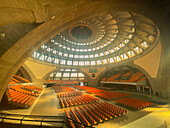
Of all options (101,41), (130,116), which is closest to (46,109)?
(130,116)

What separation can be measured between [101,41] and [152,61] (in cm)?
1738

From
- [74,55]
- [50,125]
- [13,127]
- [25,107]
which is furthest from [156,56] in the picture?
[74,55]

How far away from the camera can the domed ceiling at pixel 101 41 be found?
16119 millimetres

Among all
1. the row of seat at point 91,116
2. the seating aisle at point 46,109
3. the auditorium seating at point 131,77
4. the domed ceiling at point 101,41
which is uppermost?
the domed ceiling at point 101,41

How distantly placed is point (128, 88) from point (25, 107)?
29.9 meters

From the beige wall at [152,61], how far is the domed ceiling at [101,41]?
131 centimetres

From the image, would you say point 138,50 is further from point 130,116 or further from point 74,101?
point 74,101

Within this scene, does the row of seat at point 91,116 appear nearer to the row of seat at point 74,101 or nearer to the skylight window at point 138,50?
the row of seat at point 74,101

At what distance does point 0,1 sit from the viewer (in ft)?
6.59

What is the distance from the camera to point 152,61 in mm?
Answer: 16062

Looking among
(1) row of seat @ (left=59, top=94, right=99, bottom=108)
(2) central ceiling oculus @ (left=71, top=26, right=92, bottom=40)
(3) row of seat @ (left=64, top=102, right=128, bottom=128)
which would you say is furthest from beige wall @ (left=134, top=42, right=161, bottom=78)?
(2) central ceiling oculus @ (left=71, top=26, right=92, bottom=40)

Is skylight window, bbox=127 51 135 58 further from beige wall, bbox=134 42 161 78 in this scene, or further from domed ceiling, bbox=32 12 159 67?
beige wall, bbox=134 42 161 78

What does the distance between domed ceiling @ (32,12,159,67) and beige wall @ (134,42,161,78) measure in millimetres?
1306

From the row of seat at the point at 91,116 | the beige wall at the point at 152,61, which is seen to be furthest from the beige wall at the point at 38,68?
the beige wall at the point at 152,61
